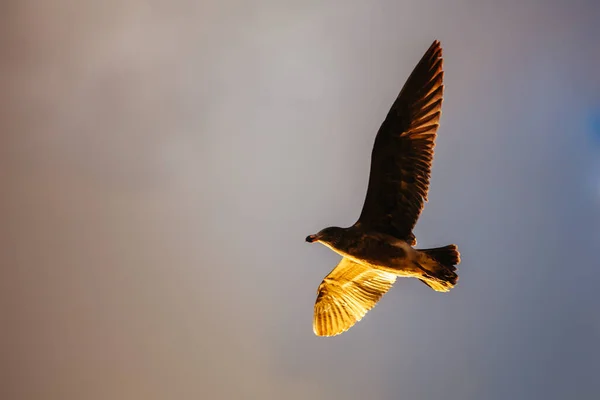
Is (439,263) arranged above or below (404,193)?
below

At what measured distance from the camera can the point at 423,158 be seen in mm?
2605

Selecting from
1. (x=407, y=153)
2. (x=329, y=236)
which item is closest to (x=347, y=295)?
(x=329, y=236)

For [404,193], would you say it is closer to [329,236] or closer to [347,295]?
[329,236]

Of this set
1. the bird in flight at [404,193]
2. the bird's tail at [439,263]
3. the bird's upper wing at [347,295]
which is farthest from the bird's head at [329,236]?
the bird's upper wing at [347,295]

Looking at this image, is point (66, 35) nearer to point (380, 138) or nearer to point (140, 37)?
point (140, 37)

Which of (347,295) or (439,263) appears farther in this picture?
(347,295)

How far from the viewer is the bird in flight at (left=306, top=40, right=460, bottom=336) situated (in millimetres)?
2574

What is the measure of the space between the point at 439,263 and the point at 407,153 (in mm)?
515

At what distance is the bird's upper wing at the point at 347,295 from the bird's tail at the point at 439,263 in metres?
0.51

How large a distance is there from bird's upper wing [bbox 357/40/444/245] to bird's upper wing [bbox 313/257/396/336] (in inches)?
20.0

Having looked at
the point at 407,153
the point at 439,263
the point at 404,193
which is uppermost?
the point at 407,153

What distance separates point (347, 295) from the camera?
3.15 metres

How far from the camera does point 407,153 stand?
261cm

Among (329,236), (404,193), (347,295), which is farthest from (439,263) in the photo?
(347,295)
